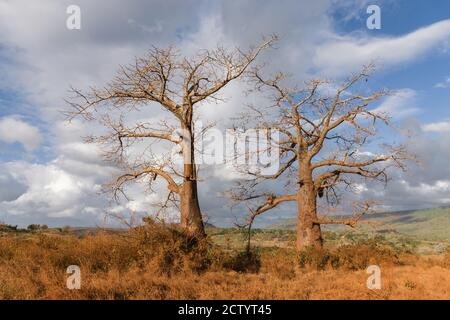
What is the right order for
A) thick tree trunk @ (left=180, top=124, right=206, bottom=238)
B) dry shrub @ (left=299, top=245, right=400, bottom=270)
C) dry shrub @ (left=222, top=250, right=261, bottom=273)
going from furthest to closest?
thick tree trunk @ (left=180, top=124, right=206, bottom=238) < dry shrub @ (left=299, top=245, right=400, bottom=270) < dry shrub @ (left=222, top=250, right=261, bottom=273)

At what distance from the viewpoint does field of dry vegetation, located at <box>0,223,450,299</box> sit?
37.5 ft

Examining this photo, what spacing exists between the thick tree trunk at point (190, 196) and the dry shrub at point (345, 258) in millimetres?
4097

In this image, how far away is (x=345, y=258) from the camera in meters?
16.9

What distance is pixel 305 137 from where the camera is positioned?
20688 millimetres

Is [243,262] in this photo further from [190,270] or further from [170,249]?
[170,249]

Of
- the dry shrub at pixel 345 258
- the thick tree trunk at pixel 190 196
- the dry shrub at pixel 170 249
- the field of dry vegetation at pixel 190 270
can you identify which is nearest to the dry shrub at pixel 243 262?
the field of dry vegetation at pixel 190 270

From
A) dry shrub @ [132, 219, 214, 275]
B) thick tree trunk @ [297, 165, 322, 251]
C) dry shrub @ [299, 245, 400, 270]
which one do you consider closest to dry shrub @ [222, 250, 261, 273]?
dry shrub @ [132, 219, 214, 275]

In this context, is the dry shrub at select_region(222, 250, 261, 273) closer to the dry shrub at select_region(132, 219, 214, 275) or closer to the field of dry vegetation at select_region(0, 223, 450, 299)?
the field of dry vegetation at select_region(0, 223, 450, 299)

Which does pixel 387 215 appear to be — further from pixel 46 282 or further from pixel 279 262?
pixel 46 282

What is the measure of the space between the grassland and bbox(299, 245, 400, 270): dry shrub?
37 mm

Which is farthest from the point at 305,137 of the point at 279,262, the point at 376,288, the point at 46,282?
the point at 46,282

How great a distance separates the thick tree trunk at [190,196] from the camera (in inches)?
671

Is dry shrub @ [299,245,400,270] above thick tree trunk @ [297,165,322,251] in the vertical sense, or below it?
below

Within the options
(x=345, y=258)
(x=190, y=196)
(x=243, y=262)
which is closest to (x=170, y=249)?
(x=190, y=196)
